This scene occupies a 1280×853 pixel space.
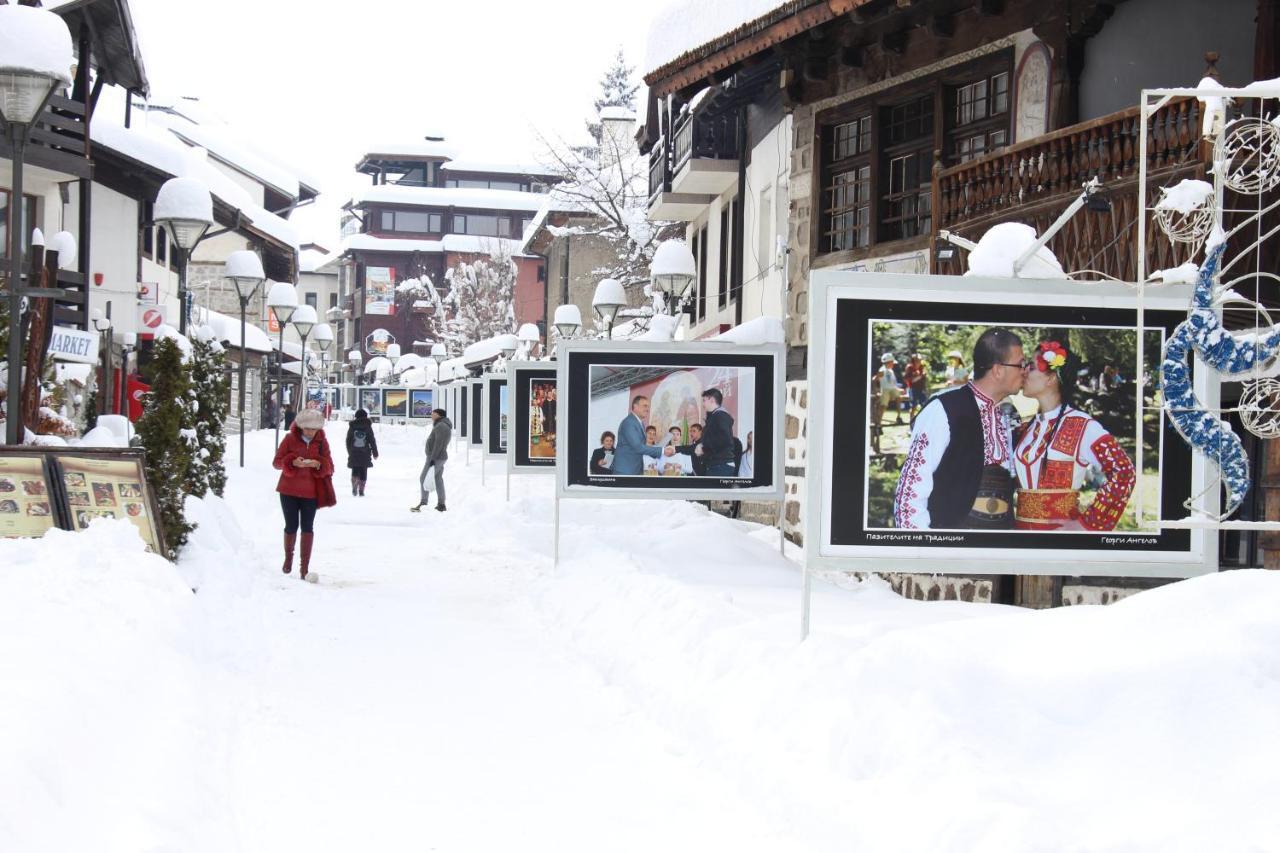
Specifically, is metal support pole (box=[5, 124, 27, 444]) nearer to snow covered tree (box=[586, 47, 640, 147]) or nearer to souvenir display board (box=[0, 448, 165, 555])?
souvenir display board (box=[0, 448, 165, 555])

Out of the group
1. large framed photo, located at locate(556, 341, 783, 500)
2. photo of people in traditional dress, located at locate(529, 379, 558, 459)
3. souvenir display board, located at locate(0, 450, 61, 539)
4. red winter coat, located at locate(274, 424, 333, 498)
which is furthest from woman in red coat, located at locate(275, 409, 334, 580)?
photo of people in traditional dress, located at locate(529, 379, 558, 459)

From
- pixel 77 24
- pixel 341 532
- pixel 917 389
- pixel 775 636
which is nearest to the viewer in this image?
pixel 917 389

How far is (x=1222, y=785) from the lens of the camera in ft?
15.2

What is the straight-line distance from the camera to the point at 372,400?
7875cm

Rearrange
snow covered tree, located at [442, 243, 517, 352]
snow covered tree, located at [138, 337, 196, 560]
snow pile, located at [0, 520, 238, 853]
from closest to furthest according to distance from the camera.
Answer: snow pile, located at [0, 520, 238, 853] < snow covered tree, located at [138, 337, 196, 560] < snow covered tree, located at [442, 243, 517, 352]

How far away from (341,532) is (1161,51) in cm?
1180

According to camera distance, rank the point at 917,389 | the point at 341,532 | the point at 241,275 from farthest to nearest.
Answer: the point at 241,275 < the point at 341,532 < the point at 917,389

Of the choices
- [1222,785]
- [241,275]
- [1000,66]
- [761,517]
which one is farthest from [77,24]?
[1222,785]

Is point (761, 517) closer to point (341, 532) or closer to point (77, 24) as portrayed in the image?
point (341, 532)

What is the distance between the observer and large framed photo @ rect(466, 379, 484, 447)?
1340 inches

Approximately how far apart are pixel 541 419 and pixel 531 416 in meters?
0.19

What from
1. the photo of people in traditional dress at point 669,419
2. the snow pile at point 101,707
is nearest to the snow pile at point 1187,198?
the snow pile at point 101,707

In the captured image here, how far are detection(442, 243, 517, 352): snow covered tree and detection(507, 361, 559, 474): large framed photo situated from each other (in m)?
57.0

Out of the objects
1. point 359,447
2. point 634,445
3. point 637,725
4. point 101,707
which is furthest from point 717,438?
point 359,447
